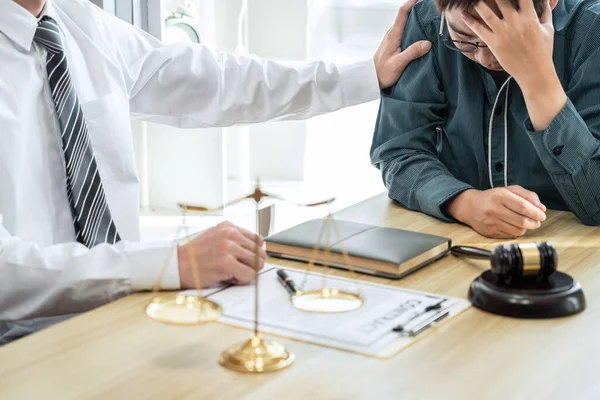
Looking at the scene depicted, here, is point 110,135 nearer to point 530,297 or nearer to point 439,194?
point 439,194

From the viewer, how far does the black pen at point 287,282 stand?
1.24 m

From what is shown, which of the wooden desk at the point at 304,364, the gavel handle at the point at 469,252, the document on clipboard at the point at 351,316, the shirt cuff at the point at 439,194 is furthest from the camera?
the shirt cuff at the point at 439,194

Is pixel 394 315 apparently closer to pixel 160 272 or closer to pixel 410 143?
pixel 160 272

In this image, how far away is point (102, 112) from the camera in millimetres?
1716

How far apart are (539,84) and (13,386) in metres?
1.05

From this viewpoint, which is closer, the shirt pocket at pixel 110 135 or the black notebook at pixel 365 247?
the black notebook at pixel 365 247

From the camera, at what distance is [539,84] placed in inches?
62.7

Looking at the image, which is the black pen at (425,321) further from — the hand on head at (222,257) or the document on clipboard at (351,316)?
the hand on head at (222,257)

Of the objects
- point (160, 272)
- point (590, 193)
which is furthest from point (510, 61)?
point (160, 272)

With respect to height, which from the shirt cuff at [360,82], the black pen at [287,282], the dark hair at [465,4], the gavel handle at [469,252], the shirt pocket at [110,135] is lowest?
the black pen at [287,282]

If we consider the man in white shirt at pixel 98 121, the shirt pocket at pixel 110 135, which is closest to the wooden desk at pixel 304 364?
the man in white shirt at pixel 98 121

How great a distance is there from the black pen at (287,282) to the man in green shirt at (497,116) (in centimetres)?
44

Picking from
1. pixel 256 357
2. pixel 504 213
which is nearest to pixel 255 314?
pixel 256 357

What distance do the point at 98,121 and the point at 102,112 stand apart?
2cm
